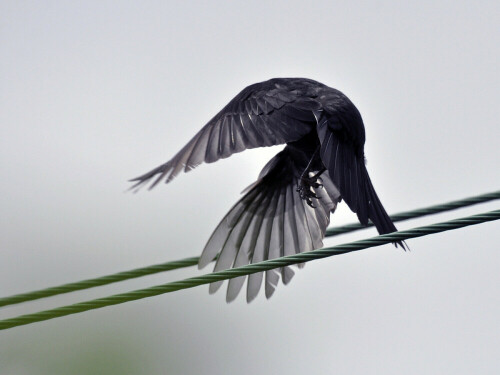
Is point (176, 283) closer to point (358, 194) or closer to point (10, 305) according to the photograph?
point (10, 305)

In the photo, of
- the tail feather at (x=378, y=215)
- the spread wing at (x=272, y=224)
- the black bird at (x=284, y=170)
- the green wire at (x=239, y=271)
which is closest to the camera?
the green wire at (x=239, y=271)

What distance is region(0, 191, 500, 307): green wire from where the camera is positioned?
516cm

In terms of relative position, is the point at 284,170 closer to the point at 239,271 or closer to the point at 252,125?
the point at 252,125

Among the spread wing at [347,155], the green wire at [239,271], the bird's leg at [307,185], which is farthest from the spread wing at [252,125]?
the green wire at [239,271]

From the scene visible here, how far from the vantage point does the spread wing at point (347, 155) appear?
19.8 feet

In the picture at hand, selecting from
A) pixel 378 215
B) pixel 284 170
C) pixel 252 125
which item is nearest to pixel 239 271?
pixel 378 215

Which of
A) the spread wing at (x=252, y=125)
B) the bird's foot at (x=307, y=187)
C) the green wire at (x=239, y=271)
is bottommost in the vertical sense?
the green wire at (x=239, y=271)

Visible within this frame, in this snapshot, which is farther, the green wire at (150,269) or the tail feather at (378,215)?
the tail feather at (378,215)

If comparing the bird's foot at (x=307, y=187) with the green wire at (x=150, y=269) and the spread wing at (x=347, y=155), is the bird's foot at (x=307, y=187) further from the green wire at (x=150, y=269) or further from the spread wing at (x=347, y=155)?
the green wire at (x=150, y=269)

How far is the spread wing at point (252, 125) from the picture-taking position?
237 inches

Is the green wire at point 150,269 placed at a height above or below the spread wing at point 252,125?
below

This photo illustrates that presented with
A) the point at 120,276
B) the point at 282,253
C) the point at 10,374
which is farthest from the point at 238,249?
the point at 10,374

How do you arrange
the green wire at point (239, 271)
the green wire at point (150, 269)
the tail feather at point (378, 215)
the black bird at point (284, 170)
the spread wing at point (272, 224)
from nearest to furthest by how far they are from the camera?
the green wire at point (239, 271) < the green wire at point (150, 269) < the tail feather at point (378, 215) < the black bird at point (284, 170) < the spread wing at point (272, 224)

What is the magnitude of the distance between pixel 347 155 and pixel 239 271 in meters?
2.00
